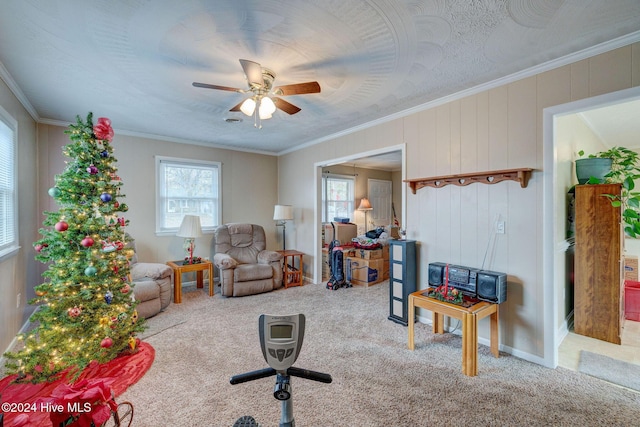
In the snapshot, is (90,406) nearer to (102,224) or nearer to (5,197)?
(102,224)

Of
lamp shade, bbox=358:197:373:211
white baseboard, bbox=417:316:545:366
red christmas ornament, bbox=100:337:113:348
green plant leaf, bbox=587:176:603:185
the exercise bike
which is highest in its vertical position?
green plant leaf, bbox=587:176:603:185

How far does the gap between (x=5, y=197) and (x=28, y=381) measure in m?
1.78

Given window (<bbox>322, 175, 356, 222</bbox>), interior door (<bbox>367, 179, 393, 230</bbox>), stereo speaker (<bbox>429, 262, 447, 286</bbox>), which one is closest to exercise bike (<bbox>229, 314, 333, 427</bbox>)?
stereo speaker (<bbox>429, 262, 447, 286</bbox>)

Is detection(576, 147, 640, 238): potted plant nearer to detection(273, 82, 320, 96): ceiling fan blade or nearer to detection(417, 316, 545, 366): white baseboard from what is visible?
detection(417, 316, 545, 366): white baseboard

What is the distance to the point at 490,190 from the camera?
2.78 meters

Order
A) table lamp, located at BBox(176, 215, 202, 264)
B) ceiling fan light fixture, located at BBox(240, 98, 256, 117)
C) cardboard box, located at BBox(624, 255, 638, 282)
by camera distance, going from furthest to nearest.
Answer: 1. table lamp, located at BBox(176, 215, 202, 264)
2. cardboard box, located at BBox(624, 255, 638, 282)
3. ceiling fan light fixture, located at BBox(240, 98, 256, 117)

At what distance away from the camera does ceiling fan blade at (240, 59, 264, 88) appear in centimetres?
198

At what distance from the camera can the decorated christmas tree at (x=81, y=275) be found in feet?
7.21

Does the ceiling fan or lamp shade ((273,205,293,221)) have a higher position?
the ceiling fan

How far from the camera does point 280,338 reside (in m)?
0.87

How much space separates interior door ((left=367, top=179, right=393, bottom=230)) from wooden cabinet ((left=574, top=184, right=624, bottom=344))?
4.67m

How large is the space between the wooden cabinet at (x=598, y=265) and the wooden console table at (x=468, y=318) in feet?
4.33

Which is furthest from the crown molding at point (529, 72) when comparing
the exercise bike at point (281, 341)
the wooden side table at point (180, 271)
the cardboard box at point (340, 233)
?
the wooden side table at point (180, 271)

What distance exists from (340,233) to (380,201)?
202cm
